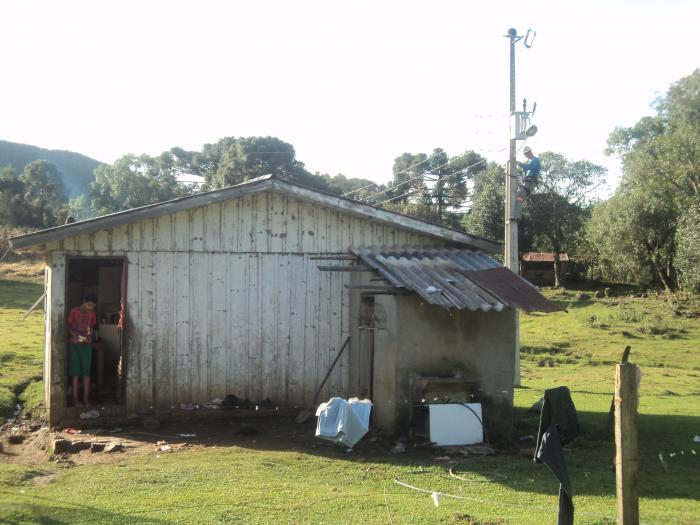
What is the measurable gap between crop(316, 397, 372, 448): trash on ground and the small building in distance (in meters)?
38.6

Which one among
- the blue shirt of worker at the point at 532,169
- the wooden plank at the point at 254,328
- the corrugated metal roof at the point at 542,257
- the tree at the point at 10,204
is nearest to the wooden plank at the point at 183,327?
the wooden plank at the point at 254,328

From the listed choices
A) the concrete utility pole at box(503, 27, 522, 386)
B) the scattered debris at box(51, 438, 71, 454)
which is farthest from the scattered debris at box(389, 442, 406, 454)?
the concrete utility pole at box(503, 27, 522, 386)

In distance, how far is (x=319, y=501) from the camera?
729 centimetres

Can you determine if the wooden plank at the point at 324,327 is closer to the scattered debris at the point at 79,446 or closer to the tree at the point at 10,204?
the scattered debris at the point at 79,446

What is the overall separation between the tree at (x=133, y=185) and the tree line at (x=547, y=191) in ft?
0.40

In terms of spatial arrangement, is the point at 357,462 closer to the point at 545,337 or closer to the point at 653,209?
the point at 545,337

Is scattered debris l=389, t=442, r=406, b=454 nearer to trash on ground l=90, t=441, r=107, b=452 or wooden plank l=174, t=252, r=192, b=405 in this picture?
wooden plank l=174, t=252, r=192, b=405

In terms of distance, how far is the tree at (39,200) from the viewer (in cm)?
5197

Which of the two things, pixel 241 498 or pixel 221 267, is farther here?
pixel 221 267

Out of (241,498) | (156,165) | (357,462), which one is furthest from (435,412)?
(156,165)

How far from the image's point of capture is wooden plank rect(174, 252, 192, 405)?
40.4ft

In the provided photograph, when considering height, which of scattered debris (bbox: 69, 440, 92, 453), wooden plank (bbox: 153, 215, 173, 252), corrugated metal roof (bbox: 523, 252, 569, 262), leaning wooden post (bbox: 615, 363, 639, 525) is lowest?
scattered debris (bbox: 69, 440, 92, 453)

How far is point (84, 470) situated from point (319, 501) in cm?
331

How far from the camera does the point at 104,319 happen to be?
15.9 metres
